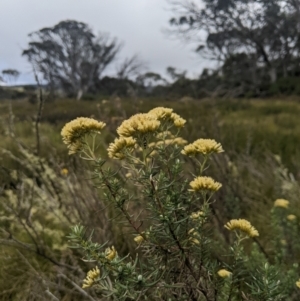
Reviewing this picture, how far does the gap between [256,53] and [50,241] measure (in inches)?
870

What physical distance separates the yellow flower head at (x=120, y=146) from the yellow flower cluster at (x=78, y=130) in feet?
0.20

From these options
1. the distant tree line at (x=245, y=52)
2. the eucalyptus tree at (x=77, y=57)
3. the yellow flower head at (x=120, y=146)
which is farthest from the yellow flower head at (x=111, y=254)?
the eucalyptus tree at (x=77, y=57)

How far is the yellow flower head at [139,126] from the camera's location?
2.89 ft

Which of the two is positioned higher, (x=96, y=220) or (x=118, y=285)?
(x=118, y=285)

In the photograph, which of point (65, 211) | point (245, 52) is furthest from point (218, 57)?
point (65, 211)

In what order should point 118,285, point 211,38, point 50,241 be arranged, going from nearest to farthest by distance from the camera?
point 118,285 < point 50,241 < point 211,38

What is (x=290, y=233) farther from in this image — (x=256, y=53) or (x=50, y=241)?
(x=256, y=53)

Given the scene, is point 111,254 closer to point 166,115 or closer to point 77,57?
point 166,115

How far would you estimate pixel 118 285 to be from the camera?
87 centimetres

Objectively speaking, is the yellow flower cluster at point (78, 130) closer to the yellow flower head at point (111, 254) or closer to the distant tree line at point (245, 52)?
the yellow flower head at point (111, 254)

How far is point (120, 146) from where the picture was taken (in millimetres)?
914

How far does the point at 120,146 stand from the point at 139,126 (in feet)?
0.22

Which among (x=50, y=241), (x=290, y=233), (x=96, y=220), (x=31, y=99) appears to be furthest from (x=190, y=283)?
(x=31, y=99)

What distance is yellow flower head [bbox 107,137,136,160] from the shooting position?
2.97 ft
